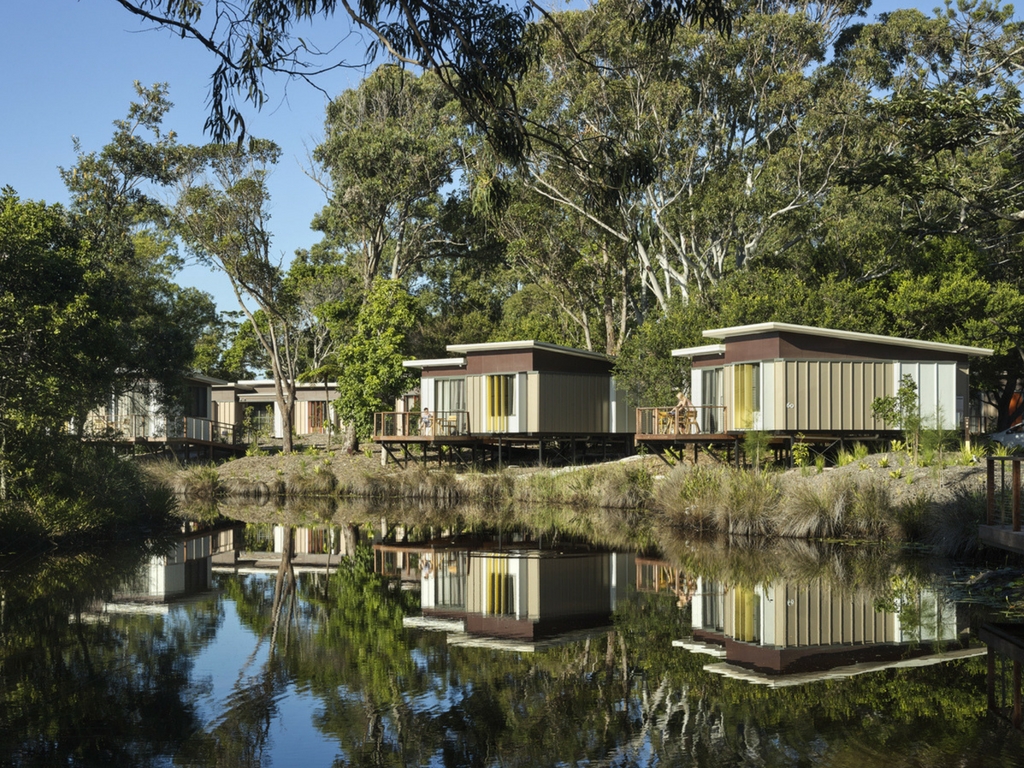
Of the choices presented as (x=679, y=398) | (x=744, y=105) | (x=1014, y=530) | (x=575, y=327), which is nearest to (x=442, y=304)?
(x=575, y=327)

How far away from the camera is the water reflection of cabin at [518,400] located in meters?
30.3

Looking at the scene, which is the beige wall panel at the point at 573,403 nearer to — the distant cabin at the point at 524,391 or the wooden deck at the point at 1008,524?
the distant cabin at the point at 524,391

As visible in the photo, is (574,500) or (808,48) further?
(808,48)

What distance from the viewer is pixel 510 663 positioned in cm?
980

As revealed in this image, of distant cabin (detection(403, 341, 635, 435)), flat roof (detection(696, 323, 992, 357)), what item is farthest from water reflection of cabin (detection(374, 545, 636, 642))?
distant cabin (detection(403, 341, 635, 435))

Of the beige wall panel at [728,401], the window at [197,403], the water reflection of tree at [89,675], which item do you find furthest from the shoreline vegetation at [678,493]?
the water reflection of tree at [89,675]

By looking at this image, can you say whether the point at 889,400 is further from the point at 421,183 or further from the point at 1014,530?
the point at 421,183

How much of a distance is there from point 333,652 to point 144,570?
22.5 feet

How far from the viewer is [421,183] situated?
1389 inches

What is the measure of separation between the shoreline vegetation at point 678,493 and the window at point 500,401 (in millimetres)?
3089

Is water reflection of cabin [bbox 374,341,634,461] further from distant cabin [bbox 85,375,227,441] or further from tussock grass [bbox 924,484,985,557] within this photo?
tussock grass [bbox 924,484,985,557]

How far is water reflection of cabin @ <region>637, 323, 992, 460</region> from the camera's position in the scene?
80.3 ft

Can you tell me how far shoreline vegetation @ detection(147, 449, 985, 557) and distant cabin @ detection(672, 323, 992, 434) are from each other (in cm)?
231

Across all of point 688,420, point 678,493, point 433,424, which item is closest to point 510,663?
point 678,493
